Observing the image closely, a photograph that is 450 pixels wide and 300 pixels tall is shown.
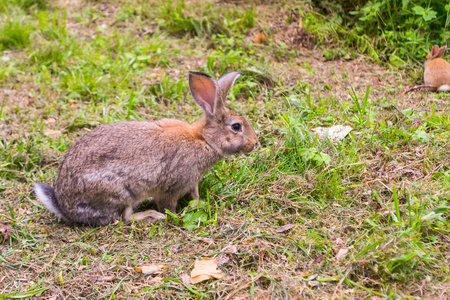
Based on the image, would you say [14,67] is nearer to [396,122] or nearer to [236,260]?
[236,260]

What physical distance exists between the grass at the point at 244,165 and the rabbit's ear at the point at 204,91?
73 cm

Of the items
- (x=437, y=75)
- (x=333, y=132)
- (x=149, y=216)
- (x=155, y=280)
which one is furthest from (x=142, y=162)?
(x=437, y=75)

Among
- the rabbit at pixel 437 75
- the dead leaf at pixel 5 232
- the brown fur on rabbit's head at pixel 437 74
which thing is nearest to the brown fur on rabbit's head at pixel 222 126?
the dead leaf at pixel 5 232

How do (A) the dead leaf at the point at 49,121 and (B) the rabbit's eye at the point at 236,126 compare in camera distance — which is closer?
(B) the rabbit's eye at the point at 236,126

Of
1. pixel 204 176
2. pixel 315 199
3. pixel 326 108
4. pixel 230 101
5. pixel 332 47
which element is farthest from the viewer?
pixel 332 47

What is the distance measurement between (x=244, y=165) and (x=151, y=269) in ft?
5.33

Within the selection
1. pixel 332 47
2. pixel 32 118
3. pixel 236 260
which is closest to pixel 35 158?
pixel 32 118

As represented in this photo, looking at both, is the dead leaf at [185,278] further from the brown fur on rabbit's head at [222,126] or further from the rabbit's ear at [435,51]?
the rabbit's ear at [435,51]

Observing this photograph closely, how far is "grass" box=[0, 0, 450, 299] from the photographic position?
3.41 meters

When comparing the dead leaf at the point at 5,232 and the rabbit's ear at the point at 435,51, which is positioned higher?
the rabbit's ear at the point at 435,51

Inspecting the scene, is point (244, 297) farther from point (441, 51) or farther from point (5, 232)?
point (441, 51)

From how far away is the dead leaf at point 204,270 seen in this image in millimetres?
3447

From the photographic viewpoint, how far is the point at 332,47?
7000mm

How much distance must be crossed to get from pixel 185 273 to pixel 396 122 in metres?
3.08
